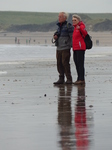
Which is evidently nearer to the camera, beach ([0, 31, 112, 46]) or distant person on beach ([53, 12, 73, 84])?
distant person on beach ([53, 12, 73, 84])

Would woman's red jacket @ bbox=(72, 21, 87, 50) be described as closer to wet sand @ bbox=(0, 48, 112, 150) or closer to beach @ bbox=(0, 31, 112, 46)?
wet sand @ bbox=(0, 48, 112, 150)

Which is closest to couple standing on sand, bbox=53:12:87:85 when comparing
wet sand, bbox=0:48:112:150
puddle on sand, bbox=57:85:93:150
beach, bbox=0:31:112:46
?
wet sand, bbox=0:48:112:150

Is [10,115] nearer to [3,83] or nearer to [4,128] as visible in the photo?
[4,128]

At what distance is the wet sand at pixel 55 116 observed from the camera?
8406 millimetres

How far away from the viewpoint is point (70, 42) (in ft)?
54.4

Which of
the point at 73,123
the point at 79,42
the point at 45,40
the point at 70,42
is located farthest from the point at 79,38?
the point at 45,40

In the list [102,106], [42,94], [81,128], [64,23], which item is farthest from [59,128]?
[64,23]

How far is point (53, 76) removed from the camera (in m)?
19.4

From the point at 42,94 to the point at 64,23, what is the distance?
2944 mm

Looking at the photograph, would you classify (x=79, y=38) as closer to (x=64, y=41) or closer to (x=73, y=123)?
(x=64, y=41)

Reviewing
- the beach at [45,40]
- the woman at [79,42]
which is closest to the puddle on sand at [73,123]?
the woman at [79,42]

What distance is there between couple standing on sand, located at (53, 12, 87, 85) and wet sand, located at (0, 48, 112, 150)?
45 cm

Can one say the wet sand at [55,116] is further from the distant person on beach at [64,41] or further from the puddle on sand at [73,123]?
the distant person on beach at [64,41]

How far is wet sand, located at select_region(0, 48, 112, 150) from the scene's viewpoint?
27.6 feet
